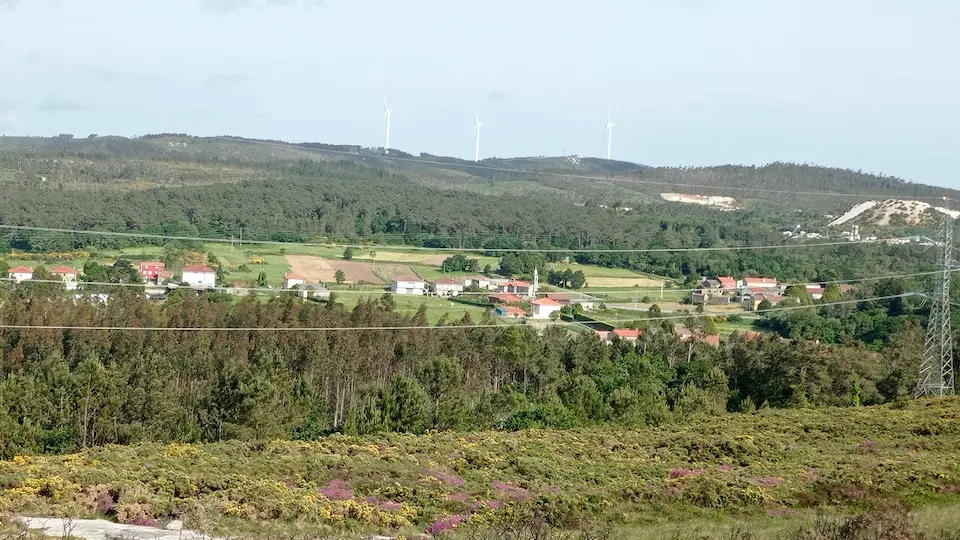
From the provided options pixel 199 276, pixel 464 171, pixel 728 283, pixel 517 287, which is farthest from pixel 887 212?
pixel 199 276

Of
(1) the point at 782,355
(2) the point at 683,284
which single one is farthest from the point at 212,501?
(2) the point at 683,284

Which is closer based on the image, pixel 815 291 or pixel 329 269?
pixel 329 269

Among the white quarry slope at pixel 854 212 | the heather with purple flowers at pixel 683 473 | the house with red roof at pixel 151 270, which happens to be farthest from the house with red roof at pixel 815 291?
the heather with purple flowers at pixel 683 473

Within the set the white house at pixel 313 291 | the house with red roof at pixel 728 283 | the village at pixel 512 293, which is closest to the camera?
the village at pixel 512 293

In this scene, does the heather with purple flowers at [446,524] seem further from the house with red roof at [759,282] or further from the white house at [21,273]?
the house with red roof at [759,282]

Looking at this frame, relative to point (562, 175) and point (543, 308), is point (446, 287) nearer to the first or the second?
point (543, 308)

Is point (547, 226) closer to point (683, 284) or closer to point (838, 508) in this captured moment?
point (683, 284)

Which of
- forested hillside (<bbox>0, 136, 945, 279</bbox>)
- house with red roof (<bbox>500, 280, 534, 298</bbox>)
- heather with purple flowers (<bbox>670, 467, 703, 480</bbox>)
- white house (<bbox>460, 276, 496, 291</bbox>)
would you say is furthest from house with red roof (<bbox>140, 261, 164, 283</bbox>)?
heather with purple flowers (<bbox>670, 467, 703, 480</bbox>)
